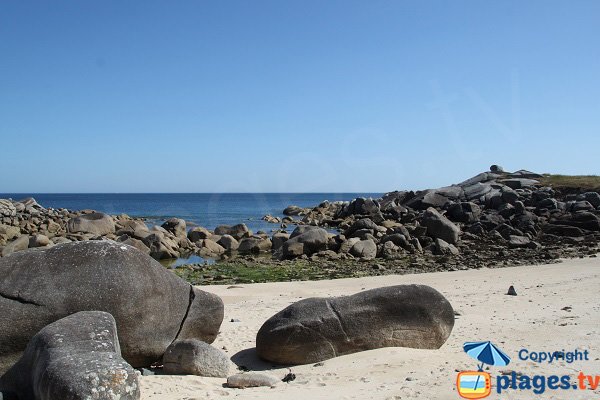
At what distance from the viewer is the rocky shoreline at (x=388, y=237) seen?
957 inches

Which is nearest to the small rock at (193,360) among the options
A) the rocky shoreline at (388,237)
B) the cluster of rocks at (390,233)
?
the rocky shoreline at (388,237)

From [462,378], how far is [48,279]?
5.35 metres

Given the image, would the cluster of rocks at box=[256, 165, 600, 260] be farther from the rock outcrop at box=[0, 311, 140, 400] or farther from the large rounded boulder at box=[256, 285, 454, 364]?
the rock outcrop at box=[0, 311, 140, 400]

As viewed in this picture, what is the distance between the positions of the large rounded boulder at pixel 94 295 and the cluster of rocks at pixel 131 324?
0.01 meters

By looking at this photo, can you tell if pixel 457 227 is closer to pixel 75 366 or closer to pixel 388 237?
pixel 388 237

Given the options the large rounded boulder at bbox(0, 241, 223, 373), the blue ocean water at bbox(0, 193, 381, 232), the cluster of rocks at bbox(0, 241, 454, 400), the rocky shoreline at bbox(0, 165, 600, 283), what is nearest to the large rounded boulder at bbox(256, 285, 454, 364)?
the cluster of rocks at bbox(0, 241, 454, 400)

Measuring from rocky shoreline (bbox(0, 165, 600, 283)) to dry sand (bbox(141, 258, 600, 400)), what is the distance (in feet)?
20.5

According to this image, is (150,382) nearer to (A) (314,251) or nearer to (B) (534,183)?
(A) (314,251)

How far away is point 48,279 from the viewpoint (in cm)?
775

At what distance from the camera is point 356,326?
28.8ft

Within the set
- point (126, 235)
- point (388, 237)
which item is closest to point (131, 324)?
point (388, 237)

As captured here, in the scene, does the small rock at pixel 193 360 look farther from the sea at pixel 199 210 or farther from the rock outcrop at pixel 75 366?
the sea at pixel 199 210

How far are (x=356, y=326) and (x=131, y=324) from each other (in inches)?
125

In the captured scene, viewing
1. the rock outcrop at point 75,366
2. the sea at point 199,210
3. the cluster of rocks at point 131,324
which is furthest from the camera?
the sea at point 199,210
